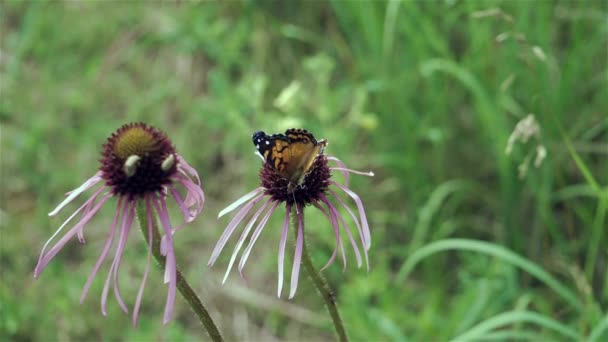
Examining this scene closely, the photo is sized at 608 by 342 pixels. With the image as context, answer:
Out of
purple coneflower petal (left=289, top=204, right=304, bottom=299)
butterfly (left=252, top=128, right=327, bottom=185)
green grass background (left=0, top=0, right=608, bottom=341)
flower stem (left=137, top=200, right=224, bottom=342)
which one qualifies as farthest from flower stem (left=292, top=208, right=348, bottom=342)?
green grass background (left=0, top=0, right=608, bottom=341)

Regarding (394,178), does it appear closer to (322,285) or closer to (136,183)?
(322,285)

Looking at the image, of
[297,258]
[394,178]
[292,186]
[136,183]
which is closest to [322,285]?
[297,258]

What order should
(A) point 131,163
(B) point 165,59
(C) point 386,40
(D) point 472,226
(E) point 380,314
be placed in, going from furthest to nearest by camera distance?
(B) point 165,59, (D) point 472,226, (C) point 386,40, (E) point 380,314, (A) point 131,163

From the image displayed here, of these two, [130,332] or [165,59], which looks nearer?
[130,332]

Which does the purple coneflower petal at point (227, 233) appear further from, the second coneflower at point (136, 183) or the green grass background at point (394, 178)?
the green grass background at point (394, 178)

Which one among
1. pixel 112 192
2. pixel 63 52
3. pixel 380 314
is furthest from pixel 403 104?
pixel 63 52

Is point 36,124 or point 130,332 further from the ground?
point 36,124

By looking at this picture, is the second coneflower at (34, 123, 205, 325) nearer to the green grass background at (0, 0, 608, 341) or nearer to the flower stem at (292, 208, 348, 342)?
the flower stem at (292, 208, 348, 342)

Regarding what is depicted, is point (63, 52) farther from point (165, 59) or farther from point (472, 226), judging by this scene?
point (472, 226)
